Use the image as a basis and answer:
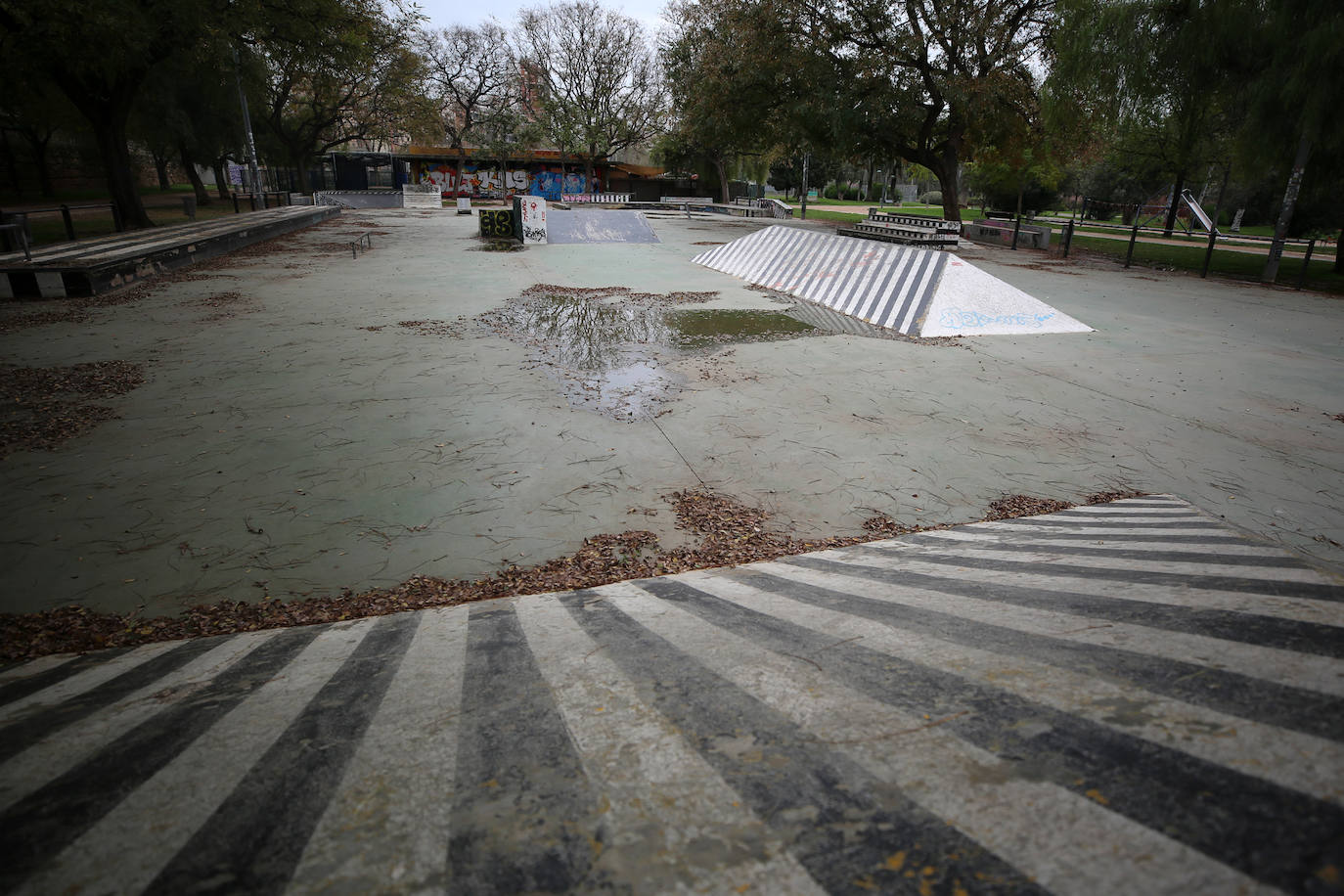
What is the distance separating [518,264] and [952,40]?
18.3 metres

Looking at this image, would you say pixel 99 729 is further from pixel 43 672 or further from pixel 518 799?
pixel 518 799

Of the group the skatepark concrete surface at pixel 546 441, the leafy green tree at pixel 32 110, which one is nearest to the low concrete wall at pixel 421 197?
the leafy green tree at pixel 32 110

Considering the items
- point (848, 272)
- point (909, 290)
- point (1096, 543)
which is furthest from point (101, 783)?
point (848, 272)

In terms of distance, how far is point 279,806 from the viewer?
1.70 metres

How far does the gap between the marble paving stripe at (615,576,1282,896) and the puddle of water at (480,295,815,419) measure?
463cm

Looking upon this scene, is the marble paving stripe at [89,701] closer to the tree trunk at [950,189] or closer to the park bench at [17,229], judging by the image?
the park bench at [17,229]

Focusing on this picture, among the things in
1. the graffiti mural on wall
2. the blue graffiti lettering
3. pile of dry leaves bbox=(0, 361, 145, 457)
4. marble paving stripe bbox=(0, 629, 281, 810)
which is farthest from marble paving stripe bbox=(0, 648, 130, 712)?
the graffiti mural on wall

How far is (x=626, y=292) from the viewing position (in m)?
14.1

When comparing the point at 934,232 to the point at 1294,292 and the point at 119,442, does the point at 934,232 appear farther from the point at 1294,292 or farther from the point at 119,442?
the point at 119,442

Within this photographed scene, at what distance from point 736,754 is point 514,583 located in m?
2.38

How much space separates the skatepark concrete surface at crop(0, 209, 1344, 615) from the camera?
430 centimetres

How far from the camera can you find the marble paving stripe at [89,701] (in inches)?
83.3

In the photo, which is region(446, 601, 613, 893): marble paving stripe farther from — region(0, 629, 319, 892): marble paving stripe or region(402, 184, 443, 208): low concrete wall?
region(402, 184, 443, 208): low concrete wall

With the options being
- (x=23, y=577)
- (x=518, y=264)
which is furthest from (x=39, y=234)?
(x=23, y=577)
